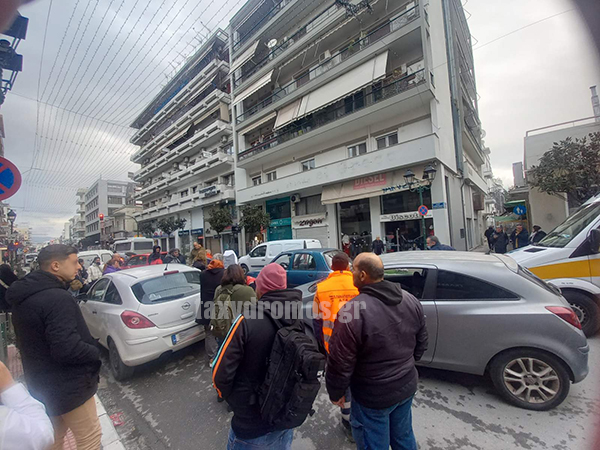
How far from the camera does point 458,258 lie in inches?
122

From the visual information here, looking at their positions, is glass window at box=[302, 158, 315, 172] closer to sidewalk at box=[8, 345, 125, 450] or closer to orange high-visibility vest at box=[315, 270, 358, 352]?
orange high-visibility vest at box=[315, 270, 358, 352]

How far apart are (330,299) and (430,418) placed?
1600 mm

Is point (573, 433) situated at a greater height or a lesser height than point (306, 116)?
lesser

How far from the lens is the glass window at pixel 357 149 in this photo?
14.8m

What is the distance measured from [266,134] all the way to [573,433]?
69.6ft

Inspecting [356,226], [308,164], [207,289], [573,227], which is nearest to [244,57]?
[308,164]

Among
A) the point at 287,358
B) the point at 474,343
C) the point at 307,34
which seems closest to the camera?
the point at 287,358

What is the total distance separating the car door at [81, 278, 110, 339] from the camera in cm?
408

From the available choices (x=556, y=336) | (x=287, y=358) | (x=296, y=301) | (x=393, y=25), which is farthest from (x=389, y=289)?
(x=393, y=25)

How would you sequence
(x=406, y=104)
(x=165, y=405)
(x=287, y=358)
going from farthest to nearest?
(x=406, y=104)
(x=165, y=405)
(x=287, y=358)

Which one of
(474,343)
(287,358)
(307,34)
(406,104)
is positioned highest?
(307,34)

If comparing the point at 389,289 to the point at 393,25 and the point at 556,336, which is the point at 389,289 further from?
the point at 393,25

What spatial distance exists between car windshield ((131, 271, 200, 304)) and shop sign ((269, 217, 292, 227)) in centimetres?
1417

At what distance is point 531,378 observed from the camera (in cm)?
256
